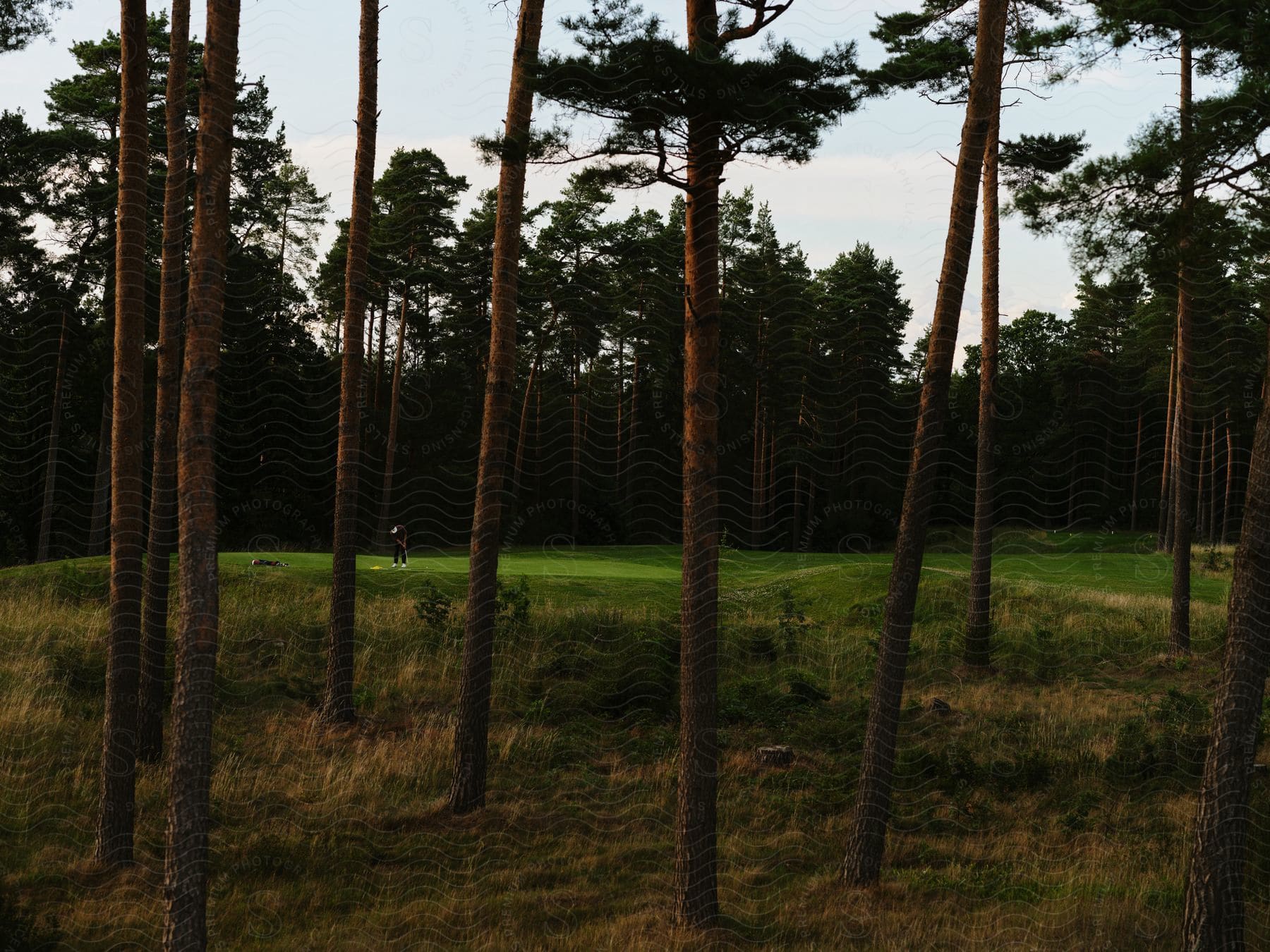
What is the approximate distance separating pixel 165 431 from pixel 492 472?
357 centimetres

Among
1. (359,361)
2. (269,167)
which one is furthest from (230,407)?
(359,361)

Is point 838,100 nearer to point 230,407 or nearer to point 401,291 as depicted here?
point 230,407

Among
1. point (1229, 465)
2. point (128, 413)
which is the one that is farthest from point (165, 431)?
point (1229, 465)

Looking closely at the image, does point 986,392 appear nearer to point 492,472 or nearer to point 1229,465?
point 492,472

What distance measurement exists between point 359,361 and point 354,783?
17.3 ft

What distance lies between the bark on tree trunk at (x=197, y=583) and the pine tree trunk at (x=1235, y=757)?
6730mm

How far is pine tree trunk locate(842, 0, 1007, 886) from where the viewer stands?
801 cm

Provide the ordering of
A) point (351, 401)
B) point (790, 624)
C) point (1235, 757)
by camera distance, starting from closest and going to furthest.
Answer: point (1235, 757) → point (351, 401) → point (790, 624)

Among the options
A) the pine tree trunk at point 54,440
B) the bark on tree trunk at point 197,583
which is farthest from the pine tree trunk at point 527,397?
the bark on tree trunk at point 197,583

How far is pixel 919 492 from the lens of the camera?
805 cm

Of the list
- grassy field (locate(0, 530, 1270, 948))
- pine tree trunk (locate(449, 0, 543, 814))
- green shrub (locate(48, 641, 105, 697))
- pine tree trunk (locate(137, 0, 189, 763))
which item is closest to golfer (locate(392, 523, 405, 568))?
grassy field (locate(0, 530, 1270, 948))

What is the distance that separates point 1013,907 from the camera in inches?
299

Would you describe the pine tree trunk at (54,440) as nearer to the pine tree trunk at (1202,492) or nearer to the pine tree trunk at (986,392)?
the pine tree trunk at (986,392)

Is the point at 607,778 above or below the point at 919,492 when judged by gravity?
below
